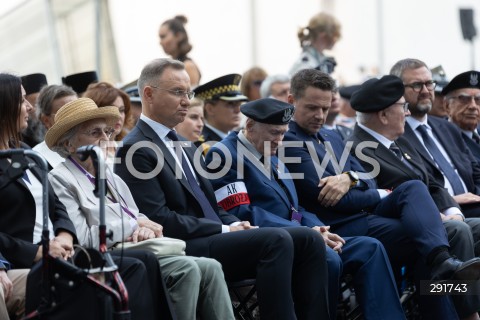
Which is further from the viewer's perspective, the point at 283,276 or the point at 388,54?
the point at 388,54

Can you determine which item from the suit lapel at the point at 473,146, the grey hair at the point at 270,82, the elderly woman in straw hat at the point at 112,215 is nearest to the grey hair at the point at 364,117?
the suit lapel at the point at 473,146

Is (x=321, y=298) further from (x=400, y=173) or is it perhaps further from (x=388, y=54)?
(x=388, y=54)

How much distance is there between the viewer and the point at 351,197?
716 centimetres

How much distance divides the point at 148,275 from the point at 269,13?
24.7ft

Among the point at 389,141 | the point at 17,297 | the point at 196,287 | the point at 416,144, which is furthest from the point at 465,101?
the point at 17,297

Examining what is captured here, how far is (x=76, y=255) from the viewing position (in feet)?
16.9

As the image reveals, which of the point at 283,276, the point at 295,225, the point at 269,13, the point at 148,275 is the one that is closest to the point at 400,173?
the point at 295,225

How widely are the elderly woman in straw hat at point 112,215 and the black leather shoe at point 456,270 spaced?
1575 mm

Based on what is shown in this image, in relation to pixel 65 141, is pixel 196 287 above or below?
below

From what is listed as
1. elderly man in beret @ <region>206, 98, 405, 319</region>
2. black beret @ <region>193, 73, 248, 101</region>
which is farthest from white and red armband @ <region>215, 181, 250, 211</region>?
black beret @ <region>193, 73, 248, 101</region>

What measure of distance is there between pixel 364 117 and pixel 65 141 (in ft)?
8.72

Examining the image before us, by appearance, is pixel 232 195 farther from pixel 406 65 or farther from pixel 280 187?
pixel 406 65

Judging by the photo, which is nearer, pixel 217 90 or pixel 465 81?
pixel 217 90

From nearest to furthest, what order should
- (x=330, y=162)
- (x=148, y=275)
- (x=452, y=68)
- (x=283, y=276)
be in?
1. (x=148, y=275)
2. (x=283, y=276)
3. (x=330, y=162)
4. (x=452, y=68)
